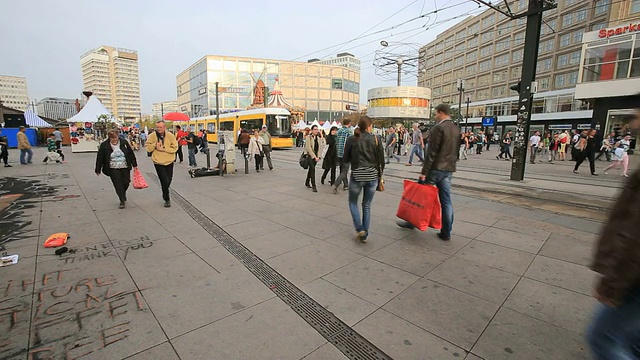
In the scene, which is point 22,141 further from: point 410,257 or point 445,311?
point 445,311

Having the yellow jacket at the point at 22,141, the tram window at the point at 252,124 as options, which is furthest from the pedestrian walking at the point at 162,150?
the tram window at the point at 252,124

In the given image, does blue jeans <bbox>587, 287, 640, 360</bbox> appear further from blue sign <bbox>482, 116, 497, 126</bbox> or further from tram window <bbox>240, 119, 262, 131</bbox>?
blue sign <bbox>482, 116, 497, 126</bbox>

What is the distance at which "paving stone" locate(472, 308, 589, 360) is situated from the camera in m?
2.28

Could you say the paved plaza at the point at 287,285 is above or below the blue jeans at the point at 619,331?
below

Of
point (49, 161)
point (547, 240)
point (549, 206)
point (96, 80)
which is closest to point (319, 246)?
point (547, 240)

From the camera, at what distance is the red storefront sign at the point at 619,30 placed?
22.4m

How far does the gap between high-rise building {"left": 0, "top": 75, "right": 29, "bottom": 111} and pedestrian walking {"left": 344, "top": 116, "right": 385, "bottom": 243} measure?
369ft

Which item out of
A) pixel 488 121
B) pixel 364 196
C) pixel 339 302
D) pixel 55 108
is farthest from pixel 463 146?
pixel 55 108

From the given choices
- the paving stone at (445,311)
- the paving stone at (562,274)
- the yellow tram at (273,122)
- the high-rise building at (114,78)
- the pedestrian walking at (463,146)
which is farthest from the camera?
the high-rise building at (114,78)

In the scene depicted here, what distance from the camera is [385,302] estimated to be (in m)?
2.96

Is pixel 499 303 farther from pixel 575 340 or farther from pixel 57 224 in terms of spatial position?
pixel 57 224

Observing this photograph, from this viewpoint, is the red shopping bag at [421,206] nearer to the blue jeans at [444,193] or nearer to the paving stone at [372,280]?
the blue jeans at [444,193]

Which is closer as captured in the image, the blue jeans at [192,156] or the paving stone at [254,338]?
the paving stone at [254,338]

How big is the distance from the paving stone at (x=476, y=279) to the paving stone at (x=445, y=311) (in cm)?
12
